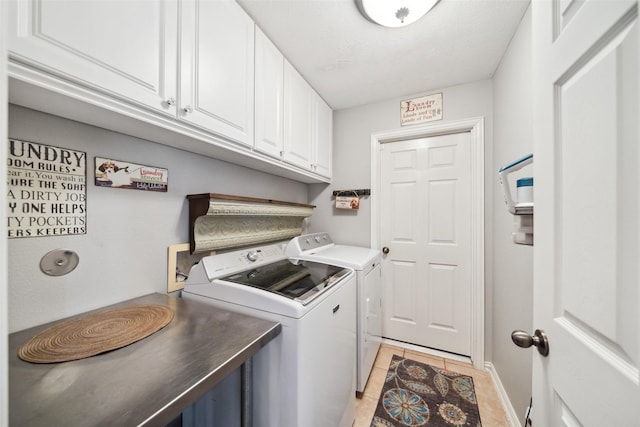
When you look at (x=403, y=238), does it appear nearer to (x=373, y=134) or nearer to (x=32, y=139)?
(x=373, y=134)

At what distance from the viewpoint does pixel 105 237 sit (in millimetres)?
1020

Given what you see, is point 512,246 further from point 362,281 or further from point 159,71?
point 159,71

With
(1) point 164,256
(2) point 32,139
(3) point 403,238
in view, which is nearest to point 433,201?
(3) point 403,238

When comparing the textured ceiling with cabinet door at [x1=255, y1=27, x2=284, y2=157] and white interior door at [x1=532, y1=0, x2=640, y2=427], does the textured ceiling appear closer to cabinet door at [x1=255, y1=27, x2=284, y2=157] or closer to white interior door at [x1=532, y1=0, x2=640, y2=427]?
cabinet door at [x1=255, y1=27, x2=284, y2=157]

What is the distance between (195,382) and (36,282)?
31.9 inches

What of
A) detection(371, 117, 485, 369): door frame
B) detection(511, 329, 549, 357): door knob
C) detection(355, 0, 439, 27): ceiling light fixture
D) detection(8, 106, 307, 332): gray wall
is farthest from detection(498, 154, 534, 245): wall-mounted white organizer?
detection(8, 106, 307, 332): gray wall

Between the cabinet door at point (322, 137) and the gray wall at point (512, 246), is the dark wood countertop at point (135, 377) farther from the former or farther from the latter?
the cabinet door at point (322, 137)

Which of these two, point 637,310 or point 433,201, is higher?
point 433,201

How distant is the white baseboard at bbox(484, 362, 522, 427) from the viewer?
141 cm

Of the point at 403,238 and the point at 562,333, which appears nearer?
the point at 562,333

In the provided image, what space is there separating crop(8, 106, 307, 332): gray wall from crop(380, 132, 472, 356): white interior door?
1.79 metres

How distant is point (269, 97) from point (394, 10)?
0.86m


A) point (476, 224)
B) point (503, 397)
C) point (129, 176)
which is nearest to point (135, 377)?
point (129, 176)

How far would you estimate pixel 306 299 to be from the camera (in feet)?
3.20
